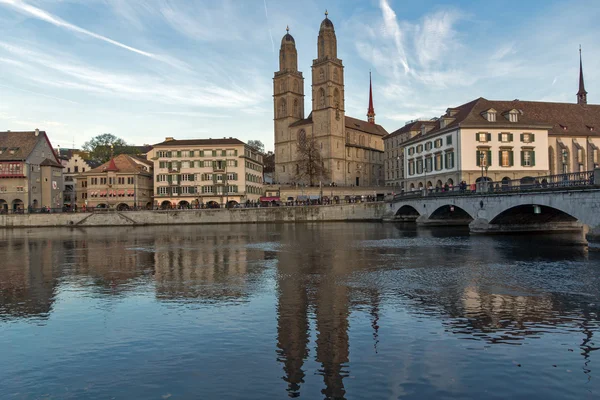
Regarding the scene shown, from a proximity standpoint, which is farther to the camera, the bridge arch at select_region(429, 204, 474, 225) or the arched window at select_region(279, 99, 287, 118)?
the arched window at select_region(279, 99, 287, 118)

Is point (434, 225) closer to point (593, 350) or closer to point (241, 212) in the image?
point (241, 212)

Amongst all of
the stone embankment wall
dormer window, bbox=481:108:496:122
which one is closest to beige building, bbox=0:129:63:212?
the stone embankment wall

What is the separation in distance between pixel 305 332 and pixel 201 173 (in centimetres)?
8656

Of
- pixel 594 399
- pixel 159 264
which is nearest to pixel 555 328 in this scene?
pixel 594 399

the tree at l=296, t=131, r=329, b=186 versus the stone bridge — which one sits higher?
the tree at l=296, t=131, r=329, b=186

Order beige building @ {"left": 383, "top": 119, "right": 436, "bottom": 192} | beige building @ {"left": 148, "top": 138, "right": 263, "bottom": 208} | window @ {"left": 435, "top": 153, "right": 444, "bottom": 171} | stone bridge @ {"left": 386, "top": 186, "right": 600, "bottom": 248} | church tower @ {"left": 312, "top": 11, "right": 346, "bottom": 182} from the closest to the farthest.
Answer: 1. stone bridge @ {"left": 386, "top": 186, "right": 600, "bottom": 248}
2. window @ {"left": 435, "top": 153, "right": 444, "bottom": 171}
3. beige building @ {"left": 148, "top": 138, "right": 263, "bottom": 208}
4. beige building @ {"left": 383, "top": 119, "right": 436, "bottom": 192}
5. church tower @ {"left": 312, "top": 11, "right": 346, "bottom": 182}

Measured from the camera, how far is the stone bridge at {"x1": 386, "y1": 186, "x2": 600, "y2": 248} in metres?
31.1

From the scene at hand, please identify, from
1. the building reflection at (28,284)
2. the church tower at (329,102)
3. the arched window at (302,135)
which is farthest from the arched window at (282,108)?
the building reflection at (28,284)

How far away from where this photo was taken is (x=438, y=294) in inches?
703

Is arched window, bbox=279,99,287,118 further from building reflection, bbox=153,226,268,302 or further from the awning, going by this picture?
building reflection, bbox=153,226,268,302

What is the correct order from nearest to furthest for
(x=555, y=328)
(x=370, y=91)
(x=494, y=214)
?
(x=555, y=328) → (x=494, y=214) → (x=370, y=91)

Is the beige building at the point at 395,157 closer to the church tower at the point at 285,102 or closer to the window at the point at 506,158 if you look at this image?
the church tower at the point at 285,102

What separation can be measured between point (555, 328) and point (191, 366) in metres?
9.14

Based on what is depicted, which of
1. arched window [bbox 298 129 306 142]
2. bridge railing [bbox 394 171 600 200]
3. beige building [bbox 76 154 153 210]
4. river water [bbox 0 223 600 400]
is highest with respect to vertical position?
arched window [bbox 298 129 306 142]
